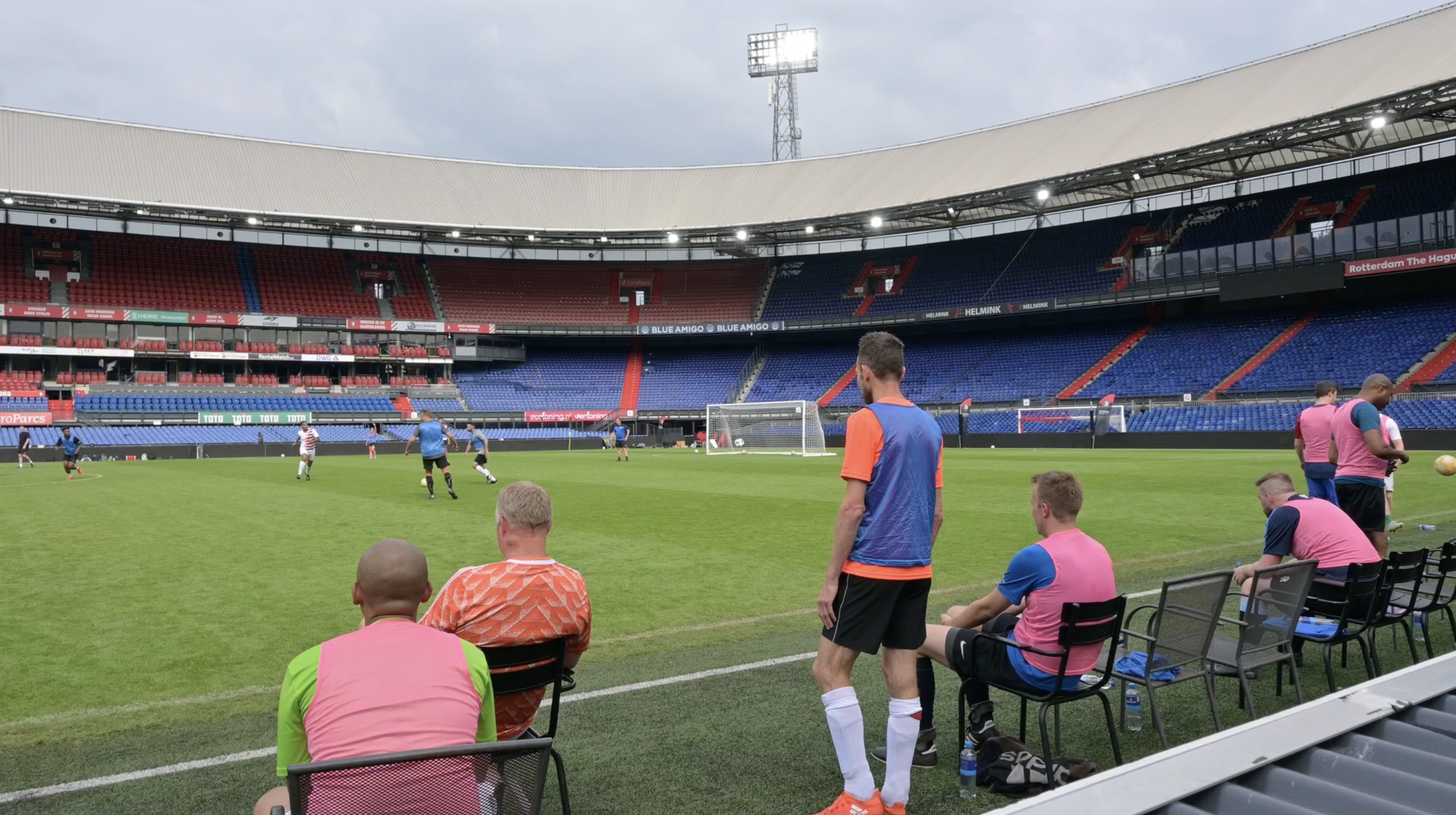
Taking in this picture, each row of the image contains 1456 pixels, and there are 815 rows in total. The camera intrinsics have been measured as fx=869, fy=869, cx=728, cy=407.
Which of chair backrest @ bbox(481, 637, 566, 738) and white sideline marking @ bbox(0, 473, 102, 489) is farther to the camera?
white sideline marking @ bbox(0, 473, 102, 489)

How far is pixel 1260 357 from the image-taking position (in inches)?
1699

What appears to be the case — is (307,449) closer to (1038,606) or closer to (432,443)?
(432,443)

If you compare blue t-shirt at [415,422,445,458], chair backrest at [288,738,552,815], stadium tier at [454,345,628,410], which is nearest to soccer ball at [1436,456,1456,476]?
chair backrest at [288,738,552,815]

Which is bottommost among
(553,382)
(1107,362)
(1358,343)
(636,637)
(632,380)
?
(636,637)

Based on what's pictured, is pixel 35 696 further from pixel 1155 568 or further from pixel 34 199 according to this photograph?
pixel 34 199

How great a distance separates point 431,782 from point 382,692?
0.32 meters

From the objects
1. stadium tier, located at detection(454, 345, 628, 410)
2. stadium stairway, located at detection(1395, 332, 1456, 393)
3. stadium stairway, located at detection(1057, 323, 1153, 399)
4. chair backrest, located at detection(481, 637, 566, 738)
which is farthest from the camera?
stadium tier, located at detection(454, 345, 628, 410)

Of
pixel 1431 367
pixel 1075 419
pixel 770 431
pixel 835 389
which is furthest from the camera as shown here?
pixel 835 389

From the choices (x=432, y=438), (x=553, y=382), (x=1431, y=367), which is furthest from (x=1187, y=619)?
(x=553, y=382)

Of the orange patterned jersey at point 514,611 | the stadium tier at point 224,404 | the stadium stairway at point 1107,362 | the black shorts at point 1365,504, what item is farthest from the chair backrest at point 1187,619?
the stadium tier at point 224,404

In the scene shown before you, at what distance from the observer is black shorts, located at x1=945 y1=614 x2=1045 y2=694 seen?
13.4ft

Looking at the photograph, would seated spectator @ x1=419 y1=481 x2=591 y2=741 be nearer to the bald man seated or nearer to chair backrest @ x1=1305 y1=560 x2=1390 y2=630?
the bald man seated

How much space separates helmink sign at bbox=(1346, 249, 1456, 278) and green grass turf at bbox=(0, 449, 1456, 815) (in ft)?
78.4

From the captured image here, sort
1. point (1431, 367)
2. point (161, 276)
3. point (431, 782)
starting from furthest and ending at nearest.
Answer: point (161, 276)
point (1431, 367)
point (431, 782)
